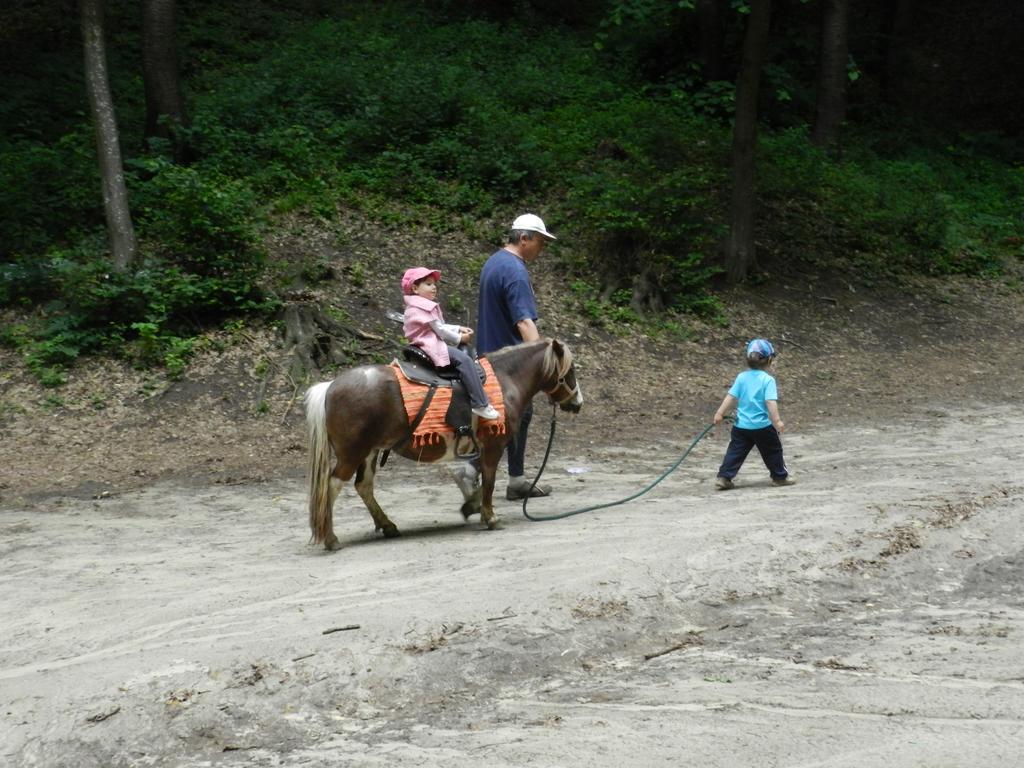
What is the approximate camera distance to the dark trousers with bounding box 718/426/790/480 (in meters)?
9.41

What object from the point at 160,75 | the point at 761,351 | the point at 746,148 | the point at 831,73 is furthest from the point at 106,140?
the point at 831,73

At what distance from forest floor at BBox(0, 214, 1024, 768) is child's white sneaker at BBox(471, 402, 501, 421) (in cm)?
91

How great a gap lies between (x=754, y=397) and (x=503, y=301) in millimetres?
2360

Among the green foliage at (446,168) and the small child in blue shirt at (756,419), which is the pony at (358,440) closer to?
the small child in blue shirt at (756,419)

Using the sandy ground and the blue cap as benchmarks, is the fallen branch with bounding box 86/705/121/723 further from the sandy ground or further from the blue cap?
the blue cap

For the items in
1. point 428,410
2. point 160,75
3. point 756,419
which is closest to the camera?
point 428,410

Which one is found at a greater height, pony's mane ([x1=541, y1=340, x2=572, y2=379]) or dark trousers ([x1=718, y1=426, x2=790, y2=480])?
pony's mane ([x1=541, y1=340, x2=572, y2=379])

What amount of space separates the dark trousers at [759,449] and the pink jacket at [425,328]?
2.90 m

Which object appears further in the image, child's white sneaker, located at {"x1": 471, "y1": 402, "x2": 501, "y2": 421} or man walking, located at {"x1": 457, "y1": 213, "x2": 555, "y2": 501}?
man walking, located at {"x1": 457, "y1": 213, "x2": 555, "y2": 501}

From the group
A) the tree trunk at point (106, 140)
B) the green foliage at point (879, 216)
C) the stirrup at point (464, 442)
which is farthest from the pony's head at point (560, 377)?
the green foliage at point (879, 216)

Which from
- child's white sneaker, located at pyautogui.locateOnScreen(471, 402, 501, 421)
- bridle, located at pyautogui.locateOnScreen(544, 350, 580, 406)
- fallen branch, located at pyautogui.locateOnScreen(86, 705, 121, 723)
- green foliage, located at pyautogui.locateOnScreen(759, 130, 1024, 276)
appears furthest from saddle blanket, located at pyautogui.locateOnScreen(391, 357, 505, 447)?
green foliage, located at pyautogui.locateOnScreen(759, 130, 1024, 276)

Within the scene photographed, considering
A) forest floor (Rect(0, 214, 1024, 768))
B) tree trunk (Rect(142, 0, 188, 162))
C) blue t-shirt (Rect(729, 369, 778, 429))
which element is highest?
tree trunk (Rect(142, 0, 188, 162))

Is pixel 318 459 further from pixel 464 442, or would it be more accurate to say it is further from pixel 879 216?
pixel 879 216

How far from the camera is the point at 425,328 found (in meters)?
8.05
